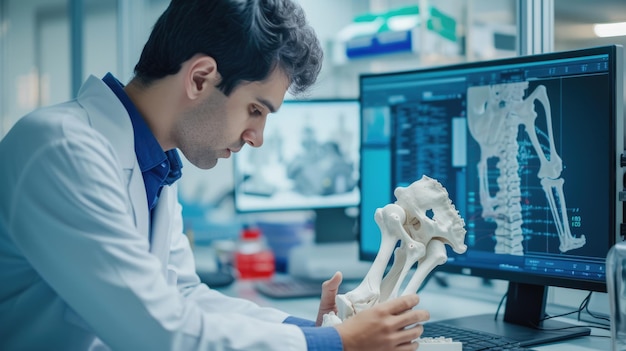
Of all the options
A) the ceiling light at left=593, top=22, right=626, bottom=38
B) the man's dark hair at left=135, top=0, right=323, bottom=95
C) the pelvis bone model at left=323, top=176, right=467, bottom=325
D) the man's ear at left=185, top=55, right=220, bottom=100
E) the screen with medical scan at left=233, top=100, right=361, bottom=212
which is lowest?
the pelvis bone model at left=323, top=176, right=467, bottom=325

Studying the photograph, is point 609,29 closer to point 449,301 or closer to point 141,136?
point 449,301

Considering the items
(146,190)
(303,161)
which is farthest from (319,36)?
(146,190)

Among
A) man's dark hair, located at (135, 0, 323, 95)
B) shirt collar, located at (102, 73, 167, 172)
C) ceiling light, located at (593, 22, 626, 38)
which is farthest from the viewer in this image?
ceiling light, located at (593, 22, 626, 38)

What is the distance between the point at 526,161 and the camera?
1.43m

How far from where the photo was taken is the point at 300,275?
84.8 inches

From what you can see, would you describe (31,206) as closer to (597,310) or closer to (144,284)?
(144,284)

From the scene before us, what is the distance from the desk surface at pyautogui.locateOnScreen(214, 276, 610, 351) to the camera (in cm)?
165

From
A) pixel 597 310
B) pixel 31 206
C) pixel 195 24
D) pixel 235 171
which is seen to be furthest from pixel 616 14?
pixel 31 206

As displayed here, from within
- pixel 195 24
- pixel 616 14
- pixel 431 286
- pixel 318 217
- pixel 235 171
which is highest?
pixel 616 14

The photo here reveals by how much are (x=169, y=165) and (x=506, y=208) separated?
2.30 feet

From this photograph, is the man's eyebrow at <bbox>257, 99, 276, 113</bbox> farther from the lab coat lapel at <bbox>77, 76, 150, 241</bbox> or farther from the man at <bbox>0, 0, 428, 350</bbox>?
the lab coat lapel at <bbox>77, 76, 150, 241</bbox>

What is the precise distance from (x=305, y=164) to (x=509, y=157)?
3.11 feet

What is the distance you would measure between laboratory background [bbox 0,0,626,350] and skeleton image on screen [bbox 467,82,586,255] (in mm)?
277

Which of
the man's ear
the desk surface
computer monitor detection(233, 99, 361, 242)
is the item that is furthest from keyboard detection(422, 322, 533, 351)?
computer monitor detection(233, 99, 361, 242)
